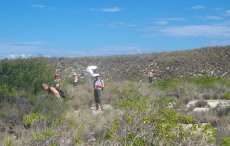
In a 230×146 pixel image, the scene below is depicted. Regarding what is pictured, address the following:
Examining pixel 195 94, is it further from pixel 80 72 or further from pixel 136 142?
pixel 80 72

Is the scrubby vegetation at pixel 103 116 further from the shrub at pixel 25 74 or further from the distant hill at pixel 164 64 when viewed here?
the distant hill at pixel 164 64

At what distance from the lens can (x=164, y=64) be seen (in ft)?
212

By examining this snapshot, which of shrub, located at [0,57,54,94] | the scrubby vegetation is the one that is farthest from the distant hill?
shrub, located at [0,57,54,94]

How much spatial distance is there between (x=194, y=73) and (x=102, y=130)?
4675 centimetres

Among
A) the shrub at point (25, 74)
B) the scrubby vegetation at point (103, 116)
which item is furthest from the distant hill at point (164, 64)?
the shrub at point (25, 74)

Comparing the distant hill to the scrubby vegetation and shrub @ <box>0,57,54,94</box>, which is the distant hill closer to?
the scrubby vegetation

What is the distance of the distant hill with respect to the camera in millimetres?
59250

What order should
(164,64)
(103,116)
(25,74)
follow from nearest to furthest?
(103,116), (25,74), (164,64)

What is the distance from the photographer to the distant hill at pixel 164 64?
59.2 m

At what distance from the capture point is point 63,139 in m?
10.1

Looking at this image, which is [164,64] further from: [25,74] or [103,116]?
[103,116]

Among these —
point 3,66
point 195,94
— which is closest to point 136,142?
point 3,66

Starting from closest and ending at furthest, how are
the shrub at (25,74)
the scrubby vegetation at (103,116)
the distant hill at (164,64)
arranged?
the scrubby vegetation at (103,116) → the shrub at (25,74) → the distant hill at (164,64)

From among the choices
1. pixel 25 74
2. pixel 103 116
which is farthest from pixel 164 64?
pixel 103 116
